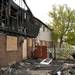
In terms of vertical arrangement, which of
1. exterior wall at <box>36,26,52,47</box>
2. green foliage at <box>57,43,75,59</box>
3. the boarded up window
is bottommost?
green foliage at <box>57,43,75,59</box>

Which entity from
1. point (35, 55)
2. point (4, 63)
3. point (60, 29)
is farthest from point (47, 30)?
point (4, 63)

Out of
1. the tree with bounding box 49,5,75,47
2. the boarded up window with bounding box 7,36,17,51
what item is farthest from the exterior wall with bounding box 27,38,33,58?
the tree with bounding box 49,5,75,47

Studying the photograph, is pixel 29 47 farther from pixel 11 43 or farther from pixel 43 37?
pixel 43 37

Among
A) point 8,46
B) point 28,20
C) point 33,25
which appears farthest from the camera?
point 33,25

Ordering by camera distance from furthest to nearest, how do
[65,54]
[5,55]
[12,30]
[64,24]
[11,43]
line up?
[64,24], [65,54], [11,43], [12,30], [5,55]

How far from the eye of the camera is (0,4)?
70.8ft

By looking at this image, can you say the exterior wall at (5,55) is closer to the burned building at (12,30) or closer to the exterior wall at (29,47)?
the burned building at (12,30)

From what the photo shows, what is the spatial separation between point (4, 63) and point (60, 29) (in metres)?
41.4

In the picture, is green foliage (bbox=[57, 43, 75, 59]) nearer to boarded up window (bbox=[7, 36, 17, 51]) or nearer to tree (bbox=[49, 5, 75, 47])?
boarded up window (bbox=[7, 36, 17, 51])

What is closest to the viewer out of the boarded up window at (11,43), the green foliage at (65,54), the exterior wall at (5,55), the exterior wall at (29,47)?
the exterior wall at (5,55)

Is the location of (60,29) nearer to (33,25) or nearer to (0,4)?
(33,25)

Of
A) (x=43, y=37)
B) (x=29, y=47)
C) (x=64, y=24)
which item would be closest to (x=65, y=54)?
(x=29, y=47)

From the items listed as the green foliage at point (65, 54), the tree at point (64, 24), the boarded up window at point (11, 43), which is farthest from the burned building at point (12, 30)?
the tree at point (64, 24)

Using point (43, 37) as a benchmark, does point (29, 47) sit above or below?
below
